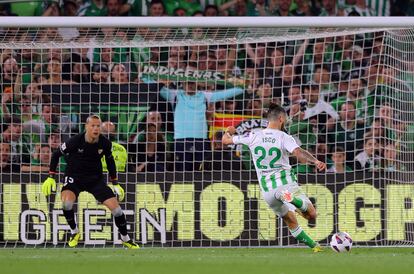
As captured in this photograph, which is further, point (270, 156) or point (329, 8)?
point (329, 8)

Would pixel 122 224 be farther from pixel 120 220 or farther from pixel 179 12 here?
pixel 179 12

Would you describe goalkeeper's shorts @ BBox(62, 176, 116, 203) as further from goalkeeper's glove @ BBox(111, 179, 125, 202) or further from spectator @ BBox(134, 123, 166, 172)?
spectator @ BBox(134, 123, 166, 172)

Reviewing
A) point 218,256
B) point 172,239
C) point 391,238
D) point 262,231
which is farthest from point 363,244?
point 218,256

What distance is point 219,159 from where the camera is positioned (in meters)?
17.3

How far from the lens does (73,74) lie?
695 inches

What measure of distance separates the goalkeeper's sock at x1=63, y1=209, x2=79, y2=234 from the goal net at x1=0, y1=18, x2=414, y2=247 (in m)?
0.93

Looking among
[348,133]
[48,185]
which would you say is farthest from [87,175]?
[348,133]

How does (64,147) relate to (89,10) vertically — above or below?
below

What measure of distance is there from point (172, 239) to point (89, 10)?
489cm

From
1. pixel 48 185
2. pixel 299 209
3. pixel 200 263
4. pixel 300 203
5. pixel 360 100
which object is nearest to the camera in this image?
pixel 200 263

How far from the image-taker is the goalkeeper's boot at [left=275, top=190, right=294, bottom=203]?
1427cm

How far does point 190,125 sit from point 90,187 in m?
2.21

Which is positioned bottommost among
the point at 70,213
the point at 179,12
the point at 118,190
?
the point at 70,213

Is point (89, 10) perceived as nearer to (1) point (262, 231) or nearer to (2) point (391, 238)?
(1) point (262, 231)
